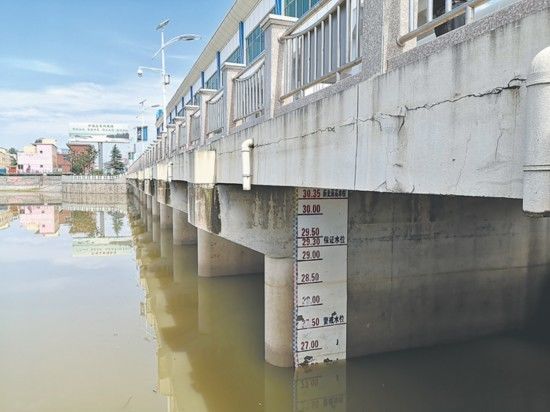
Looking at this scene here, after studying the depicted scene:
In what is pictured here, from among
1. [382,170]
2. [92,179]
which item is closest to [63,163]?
[92,179]

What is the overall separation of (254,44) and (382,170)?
22.5 metres

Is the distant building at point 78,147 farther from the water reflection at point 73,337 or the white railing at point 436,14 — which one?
the white railing at point 436,14

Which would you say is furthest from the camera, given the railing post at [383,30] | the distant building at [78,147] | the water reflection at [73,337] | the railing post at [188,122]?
the distant building at [78,147]

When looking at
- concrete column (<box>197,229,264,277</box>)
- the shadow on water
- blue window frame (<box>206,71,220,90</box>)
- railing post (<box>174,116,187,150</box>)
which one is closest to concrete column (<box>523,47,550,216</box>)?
the shadow on water

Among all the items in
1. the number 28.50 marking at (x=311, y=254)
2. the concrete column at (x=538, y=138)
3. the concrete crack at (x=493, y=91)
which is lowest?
the number 28.50 marking at (x=311, y=254)

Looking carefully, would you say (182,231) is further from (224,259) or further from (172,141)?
(172,141)

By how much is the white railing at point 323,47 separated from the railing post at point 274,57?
9cm

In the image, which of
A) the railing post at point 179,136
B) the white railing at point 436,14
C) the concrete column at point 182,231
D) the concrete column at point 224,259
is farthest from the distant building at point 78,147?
the white railing at point 436,14

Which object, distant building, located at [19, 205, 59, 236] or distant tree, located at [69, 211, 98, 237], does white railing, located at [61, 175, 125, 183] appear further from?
distant tree, located at [69, 211, 98, 237]

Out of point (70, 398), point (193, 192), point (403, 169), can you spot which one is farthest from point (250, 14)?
point (403, 169)

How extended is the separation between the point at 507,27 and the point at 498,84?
279mm

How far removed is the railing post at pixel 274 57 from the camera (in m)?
5.58

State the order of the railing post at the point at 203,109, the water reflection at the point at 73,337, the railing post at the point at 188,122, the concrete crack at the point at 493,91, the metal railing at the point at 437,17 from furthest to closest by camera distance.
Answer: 1. the railing post at the point at 188,122
2. the railing post at the point at 203,109
3. the water reflection at the point at 73,337
4. the metal railing at the point at 437,17
5. the concrete crack at the point at 493,91

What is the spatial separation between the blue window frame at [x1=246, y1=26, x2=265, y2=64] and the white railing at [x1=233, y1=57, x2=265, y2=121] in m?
16.1
